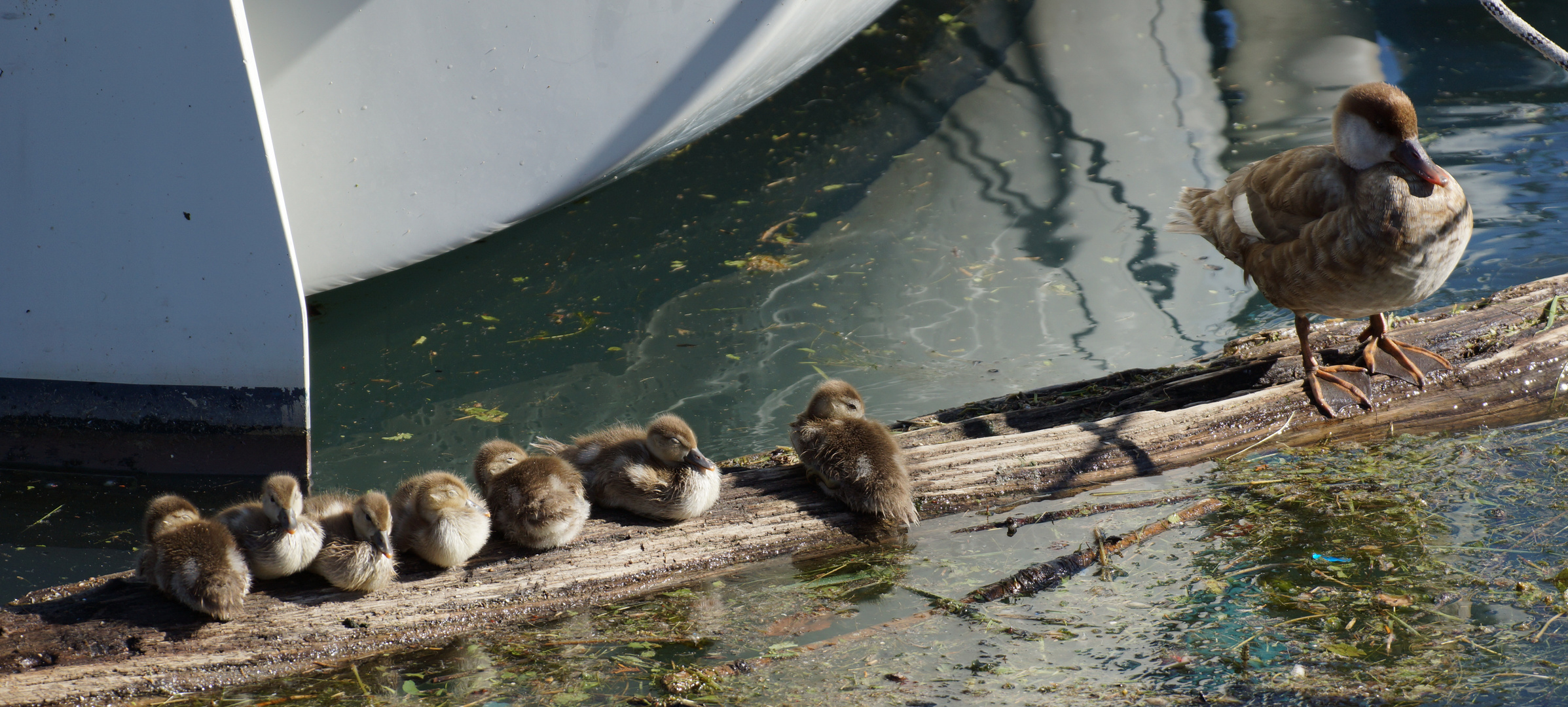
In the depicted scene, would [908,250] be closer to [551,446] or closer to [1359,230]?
[1359,230]

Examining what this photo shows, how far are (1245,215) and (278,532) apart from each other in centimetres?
375

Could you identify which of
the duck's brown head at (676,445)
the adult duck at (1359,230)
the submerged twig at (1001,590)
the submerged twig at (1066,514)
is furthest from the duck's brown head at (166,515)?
the adult duck at (1359,230)

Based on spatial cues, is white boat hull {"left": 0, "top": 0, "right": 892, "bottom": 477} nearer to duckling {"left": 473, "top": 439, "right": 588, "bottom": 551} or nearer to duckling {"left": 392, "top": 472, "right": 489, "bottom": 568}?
duckling {"left": 392, "top": 472, "right": 489, "bottom": 568}

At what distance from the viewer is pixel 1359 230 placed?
397 cm

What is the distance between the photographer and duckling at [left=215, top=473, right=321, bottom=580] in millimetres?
3133

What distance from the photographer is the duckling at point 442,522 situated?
130 inches

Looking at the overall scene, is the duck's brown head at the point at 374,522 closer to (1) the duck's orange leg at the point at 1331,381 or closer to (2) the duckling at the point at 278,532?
(2) the duckling at the point at 278,532

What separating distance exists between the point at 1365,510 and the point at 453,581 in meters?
3.09

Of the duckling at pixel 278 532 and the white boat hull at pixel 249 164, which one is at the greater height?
the white boat hull at pixel 249 164

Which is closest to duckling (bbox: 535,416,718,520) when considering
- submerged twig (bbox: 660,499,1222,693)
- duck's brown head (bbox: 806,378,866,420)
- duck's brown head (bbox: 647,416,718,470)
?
duck's brown head (bbox: 647,416,718,470)

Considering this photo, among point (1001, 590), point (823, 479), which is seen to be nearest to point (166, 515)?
point (823, 479)

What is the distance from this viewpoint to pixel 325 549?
128 inches

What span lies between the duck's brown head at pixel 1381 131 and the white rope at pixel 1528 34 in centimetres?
40

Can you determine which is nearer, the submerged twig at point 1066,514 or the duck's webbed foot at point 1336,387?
the submerged twig at point 1066,514
